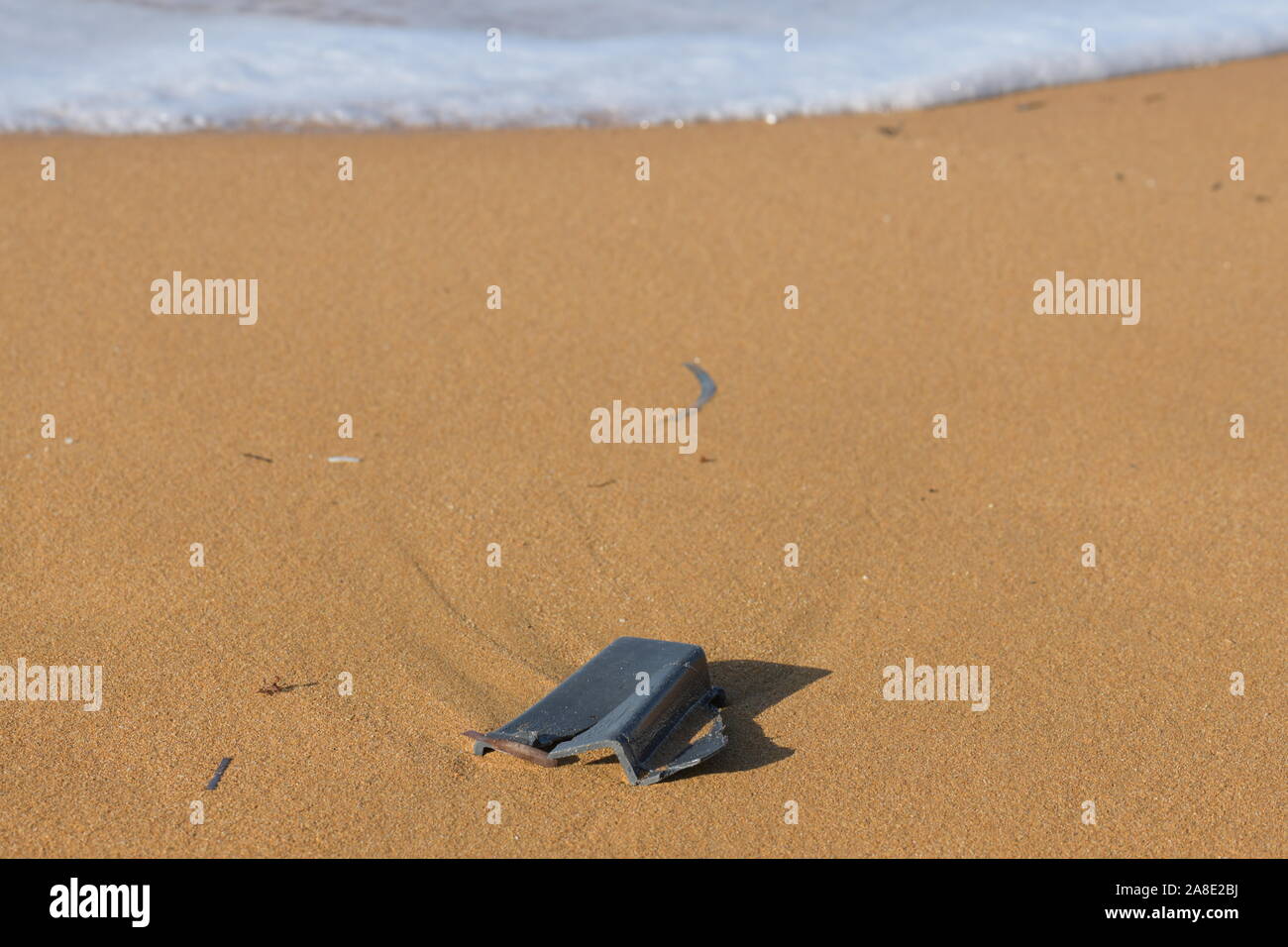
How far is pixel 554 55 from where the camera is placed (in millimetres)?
8438

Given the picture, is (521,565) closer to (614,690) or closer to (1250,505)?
(614,690)

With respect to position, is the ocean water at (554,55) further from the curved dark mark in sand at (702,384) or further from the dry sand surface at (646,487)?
the curved dark mark in sand at (702,384)

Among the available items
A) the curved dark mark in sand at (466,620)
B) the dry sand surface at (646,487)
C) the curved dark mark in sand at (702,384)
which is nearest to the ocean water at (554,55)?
the dry sand surface at (646,487)

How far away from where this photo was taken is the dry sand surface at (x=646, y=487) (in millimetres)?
2764

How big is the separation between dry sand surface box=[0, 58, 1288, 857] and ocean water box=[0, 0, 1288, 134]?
745 millimetres

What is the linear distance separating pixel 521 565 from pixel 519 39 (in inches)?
249

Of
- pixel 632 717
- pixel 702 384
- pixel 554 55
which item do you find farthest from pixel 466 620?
pixel 554 55

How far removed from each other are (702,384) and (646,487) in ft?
2.57

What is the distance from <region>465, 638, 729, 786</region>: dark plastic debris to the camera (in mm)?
2721

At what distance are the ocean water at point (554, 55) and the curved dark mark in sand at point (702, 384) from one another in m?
2.99

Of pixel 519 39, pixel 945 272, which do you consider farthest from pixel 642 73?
pixel 945 272

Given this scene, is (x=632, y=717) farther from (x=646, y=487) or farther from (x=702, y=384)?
(x=702, y=384)

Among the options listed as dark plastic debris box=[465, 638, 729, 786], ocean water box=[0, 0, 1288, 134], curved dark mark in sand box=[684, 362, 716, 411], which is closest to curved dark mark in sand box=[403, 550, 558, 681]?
dark plastic debris box=[465, 638, 729, 786]

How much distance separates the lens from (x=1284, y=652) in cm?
328
